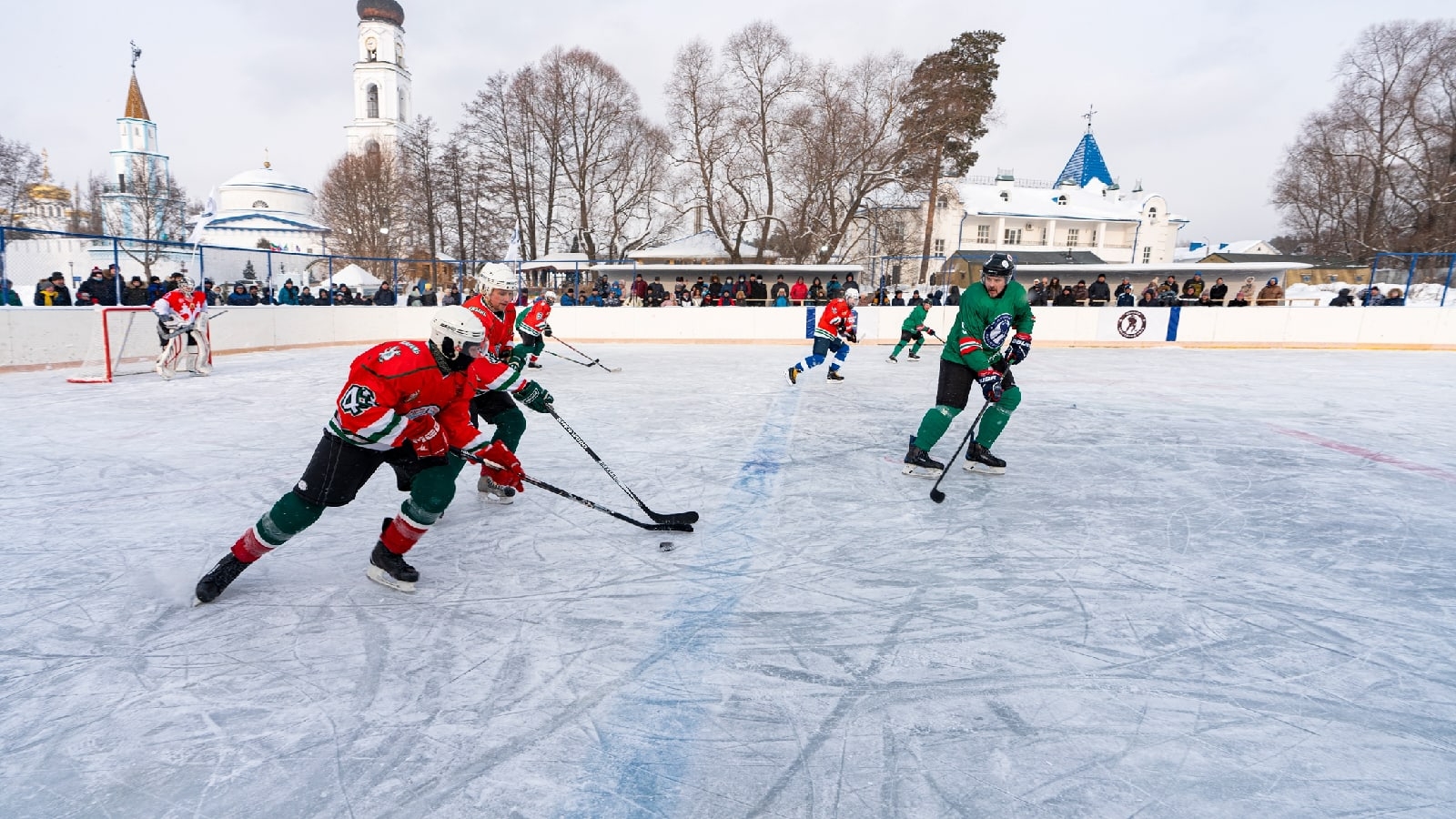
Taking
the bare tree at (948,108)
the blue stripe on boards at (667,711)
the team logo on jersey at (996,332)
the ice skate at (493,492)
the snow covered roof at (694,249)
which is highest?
the bare tree at (948,108)

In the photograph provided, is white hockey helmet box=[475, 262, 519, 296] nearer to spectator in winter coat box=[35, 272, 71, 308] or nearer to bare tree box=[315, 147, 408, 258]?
spectator in winter coat box=[35, 272, 71, 308]

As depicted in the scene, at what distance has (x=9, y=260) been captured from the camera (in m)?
9.58

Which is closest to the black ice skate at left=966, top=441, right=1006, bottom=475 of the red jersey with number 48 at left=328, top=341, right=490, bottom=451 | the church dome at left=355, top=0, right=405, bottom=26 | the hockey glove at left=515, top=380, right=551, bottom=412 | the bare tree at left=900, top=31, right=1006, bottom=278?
the hockey glove at left=515, top=380, right=551, bottom=412

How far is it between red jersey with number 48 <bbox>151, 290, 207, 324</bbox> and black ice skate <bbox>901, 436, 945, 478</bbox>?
8.95 metres

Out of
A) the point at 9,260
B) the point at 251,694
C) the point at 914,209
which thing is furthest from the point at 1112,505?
the point at 914,209

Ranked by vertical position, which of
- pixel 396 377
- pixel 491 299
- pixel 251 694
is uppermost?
pixel 491 299

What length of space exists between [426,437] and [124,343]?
10.2 meters

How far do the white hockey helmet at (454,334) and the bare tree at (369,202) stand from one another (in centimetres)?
3746

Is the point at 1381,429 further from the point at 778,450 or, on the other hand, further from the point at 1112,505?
the point at 778,450

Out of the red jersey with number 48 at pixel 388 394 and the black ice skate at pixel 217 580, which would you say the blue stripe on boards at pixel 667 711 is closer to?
the red jersey with number 48 at pixel 388 394

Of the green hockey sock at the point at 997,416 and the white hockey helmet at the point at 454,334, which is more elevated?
the white hockey helmet at the point at 454,334

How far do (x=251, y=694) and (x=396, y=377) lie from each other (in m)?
1.07

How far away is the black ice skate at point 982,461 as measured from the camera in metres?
4.80

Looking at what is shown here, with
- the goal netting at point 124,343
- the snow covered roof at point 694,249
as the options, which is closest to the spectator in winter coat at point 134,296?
the goal netting at point 124,343
